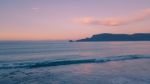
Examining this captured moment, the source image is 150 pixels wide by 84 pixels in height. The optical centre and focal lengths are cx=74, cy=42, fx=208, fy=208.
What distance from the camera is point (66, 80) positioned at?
617 inches

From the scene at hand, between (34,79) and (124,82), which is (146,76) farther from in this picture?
(34,79)

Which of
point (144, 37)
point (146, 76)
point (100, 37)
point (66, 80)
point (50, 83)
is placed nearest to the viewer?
point (50, 83)

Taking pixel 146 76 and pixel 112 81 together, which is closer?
pixel 112 81

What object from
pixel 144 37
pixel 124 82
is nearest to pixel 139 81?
pixel 124 82

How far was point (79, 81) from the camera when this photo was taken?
1533 cm

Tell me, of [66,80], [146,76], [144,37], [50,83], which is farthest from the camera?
[144,37]

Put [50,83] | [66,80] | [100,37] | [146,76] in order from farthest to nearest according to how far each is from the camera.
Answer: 1. [100,37]
2. [146,76]
3. [66,80]
4. [50,83]

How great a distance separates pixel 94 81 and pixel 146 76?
15.0ft

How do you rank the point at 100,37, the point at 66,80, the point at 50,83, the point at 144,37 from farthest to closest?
1. the point at 100,37
2. the point at 144,37
3. the point at 66,80
4. the point at 50,83

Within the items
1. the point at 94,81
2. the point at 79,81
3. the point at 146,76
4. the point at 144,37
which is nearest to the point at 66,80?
the point at 79,81

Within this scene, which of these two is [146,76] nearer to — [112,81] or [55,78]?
[112,81]

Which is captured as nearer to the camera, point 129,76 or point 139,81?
point 139,81

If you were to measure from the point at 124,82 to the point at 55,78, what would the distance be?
5.28 meters

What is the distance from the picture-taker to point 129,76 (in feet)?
55.7
